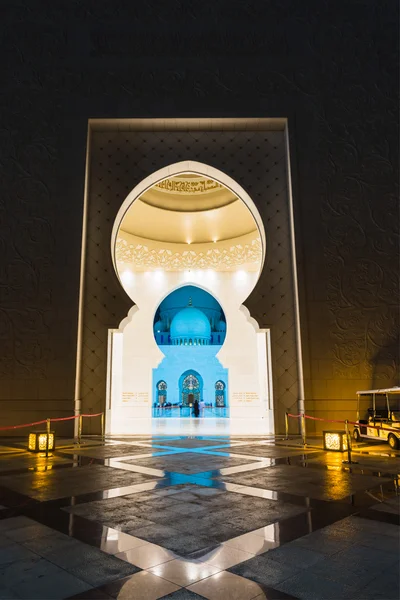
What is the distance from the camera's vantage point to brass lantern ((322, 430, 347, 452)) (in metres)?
5.69

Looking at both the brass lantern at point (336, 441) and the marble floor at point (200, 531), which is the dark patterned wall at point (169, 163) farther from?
the marble floor at point (200, 531)

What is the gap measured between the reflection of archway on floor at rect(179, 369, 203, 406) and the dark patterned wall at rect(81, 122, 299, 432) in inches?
790

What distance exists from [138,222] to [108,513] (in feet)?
43.2

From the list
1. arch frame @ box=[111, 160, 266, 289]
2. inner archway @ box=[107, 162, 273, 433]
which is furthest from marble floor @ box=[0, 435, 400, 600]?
inner archway @ box=[107, 162, 273, 433]

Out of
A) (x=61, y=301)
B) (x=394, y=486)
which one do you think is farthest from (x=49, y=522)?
(x=61, y=301)

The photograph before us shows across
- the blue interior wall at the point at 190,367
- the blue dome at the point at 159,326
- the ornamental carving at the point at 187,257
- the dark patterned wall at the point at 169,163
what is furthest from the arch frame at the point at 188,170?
the blue dome at the point at 159,326

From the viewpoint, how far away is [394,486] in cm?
353

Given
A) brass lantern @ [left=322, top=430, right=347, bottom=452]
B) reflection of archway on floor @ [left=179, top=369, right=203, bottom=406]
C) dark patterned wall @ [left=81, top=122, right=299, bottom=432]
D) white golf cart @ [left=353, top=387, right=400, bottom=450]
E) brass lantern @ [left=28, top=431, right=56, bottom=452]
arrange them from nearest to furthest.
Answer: brass lantern @ [left=322, top=430, right=347, bottom=452], brass lantern @ [left=28, top=431, right=56, bottom=452], white golf cart @ [left=353, top=387, right=400, bottom=450], dark patterned wall @ [left=81, top=122, right=299, bottom=432], reflection of archway on floor @ [left=179, top=369, right=203, bottom=406]

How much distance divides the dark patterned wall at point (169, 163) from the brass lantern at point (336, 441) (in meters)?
2.66

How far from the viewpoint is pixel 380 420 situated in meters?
6.51

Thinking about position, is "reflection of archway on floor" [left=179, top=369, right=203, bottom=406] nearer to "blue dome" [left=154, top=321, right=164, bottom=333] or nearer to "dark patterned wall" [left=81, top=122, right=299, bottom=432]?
"blue dome" [left=154, top=321, right=164, bottom=333]

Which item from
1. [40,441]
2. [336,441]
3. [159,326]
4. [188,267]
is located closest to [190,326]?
[159,326]

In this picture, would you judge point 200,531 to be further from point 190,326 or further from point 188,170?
point 190,326

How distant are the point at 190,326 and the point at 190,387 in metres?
4.55
